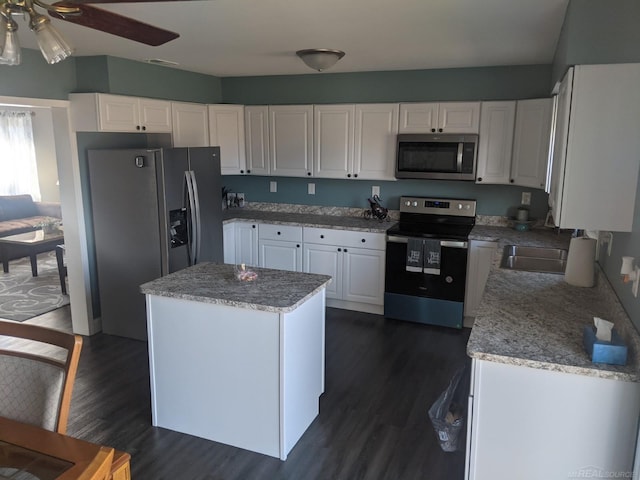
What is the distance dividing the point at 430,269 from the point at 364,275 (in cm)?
68

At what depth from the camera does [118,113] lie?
13.7 feet

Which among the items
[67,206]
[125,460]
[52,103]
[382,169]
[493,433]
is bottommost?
[493,433]

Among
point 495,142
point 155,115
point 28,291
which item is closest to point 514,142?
point 495,142

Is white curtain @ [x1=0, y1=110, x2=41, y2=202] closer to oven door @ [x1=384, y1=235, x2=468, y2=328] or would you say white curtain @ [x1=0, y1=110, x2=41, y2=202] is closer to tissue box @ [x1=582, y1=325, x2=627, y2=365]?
oven door @ [x1=384, y1=235, x2=468, y2=328]

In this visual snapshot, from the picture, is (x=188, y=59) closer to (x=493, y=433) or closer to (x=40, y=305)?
(x=40, y=305)

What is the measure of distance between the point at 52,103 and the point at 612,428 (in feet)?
14.2

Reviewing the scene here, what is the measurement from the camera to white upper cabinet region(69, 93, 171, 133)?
4.03 m

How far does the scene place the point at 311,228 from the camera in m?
4.96

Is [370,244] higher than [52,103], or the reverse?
[52,103]

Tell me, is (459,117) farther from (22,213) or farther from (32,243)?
(22,213)

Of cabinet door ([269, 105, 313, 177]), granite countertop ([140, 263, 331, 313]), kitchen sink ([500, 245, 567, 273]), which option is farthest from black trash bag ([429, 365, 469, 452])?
cabinet door ([269, 105, 313, 177])

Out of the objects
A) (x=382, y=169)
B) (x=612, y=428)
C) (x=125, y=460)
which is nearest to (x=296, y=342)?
(x=125, y=460)

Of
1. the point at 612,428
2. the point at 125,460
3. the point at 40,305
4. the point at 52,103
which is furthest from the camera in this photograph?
the point at 40,305

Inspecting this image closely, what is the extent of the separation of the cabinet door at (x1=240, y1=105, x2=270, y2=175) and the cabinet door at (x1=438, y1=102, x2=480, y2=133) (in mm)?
1885
